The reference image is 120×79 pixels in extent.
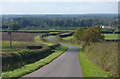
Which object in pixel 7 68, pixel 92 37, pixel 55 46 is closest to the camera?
pixel 7 68

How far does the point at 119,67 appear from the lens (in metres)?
20.8

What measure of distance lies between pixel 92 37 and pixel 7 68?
33.1m

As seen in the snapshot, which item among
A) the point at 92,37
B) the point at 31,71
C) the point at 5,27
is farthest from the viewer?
the point at 5,27

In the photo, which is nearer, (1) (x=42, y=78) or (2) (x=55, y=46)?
(1) (x=42, y=78)

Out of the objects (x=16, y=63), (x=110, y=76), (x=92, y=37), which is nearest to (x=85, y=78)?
(x=110, y=76)

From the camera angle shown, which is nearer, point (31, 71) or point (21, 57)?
point (31, 71)

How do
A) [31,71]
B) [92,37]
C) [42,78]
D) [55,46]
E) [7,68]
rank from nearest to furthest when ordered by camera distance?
[42,78] < [31,71] < [7,68] < [92,37] < [55,46]

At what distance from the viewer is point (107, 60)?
24391 mm

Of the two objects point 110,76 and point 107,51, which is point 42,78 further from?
point 107,51

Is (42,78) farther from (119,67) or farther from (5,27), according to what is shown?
(5,27)

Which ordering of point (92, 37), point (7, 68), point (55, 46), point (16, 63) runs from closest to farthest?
point (7, 68) → point (16, 63) → point (92, 37) → point (55, 46)

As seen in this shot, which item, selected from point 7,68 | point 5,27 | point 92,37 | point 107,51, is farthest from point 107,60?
point 5,27

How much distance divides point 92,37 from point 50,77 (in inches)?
1468

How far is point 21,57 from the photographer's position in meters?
30.8
